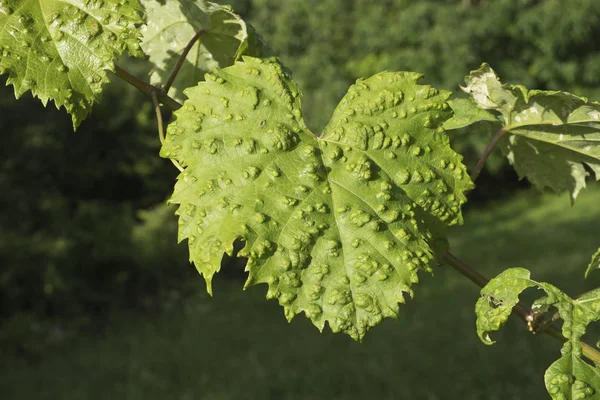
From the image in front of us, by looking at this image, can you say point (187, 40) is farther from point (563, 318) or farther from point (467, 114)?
point (563, 318)

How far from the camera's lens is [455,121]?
950 mm

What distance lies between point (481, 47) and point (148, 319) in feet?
22.2

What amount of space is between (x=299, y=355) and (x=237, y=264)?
314 centimetres

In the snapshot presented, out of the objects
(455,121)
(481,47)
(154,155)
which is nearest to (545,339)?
(154,155)

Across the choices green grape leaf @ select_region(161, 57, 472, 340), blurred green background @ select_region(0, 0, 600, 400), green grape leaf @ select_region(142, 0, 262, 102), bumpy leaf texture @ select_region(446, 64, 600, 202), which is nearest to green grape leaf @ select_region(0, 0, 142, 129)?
green grape leaf @ select_region(161, 57, 472, 340)

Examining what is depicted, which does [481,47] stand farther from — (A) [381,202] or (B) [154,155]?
(A) [381,202]

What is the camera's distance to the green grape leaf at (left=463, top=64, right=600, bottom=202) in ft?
3.01

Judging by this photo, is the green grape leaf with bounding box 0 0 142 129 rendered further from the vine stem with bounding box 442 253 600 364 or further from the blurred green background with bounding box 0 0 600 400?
the blurred green background with bounding box 0 0 600 400

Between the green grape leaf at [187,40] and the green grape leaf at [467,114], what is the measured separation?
0.30m

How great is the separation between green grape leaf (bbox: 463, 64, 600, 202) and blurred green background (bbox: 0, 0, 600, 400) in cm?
449

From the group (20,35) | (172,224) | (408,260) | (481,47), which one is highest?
(20,35)

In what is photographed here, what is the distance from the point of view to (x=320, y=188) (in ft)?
2.51

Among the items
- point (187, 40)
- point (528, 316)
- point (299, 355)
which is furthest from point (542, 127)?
point (299, 355)

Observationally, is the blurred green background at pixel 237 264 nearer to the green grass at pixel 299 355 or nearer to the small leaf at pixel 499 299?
the green grass at pixel 299 355
